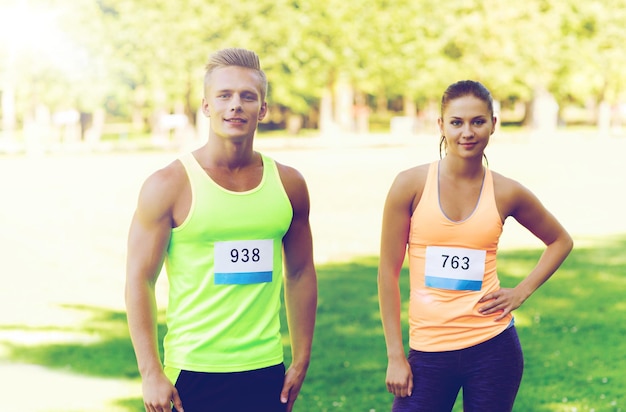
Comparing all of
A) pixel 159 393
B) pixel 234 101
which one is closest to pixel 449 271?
pixel 234 101

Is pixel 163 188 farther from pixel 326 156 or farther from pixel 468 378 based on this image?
pixel 326 156

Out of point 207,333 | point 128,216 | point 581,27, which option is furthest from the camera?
point 581,27

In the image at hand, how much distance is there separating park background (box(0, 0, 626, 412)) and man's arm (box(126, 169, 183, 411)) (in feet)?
11.6

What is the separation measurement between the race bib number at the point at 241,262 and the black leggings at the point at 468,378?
700 mm

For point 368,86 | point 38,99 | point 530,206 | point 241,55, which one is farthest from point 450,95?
point 368,86

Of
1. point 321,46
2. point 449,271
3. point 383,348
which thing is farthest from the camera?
point 321,46

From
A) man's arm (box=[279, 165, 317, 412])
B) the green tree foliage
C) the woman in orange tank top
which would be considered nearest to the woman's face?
the woman in orange tank top

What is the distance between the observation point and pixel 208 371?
3.12m

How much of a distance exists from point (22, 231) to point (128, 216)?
86.8 inches

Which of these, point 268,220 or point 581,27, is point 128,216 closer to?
point 268,220

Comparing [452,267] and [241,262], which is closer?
[241,262]

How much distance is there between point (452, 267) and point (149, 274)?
3.38 ft

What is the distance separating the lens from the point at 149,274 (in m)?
3.14

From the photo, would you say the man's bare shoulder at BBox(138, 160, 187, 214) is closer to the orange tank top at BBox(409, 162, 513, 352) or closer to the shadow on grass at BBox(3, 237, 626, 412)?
the orange tank top at BBox(409, 162, 513, 352)
